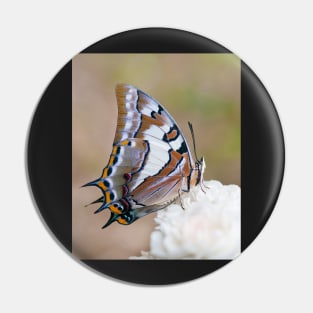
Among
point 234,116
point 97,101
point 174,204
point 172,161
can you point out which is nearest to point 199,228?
point 174,204

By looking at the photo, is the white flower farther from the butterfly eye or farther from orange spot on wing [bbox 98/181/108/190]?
orange spot on wing [bbox 98/181/108/190]

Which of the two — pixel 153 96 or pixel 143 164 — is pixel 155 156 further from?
pixel 153 96

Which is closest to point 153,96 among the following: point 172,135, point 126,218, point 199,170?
point 172,135

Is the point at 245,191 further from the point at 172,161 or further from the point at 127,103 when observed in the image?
the point at 127,103

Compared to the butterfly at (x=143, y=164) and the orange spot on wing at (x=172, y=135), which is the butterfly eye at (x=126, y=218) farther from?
the orange spot on wing at (x=172, y=135)

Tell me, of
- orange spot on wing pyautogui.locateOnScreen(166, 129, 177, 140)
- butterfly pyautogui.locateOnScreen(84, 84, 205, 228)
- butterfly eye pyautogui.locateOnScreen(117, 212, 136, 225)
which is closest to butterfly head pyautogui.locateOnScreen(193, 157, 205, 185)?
butterfly pyautogui.locateOnScreen(84, 84, 205, 228)

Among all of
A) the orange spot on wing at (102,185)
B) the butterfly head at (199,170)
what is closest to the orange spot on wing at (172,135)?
the butterfly head at (199,170)
